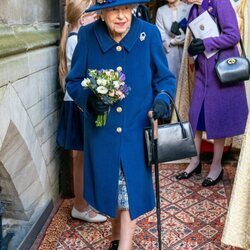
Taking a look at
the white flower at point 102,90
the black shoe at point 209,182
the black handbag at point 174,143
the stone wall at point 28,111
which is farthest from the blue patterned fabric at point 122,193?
the black shoe at point 209,182

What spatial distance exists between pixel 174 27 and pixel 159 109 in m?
2.22

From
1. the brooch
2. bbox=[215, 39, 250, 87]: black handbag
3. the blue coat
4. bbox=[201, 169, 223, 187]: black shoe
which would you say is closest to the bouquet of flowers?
the blue coat

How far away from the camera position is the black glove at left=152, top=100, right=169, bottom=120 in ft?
6.56

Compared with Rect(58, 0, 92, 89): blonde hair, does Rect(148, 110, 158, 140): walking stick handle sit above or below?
below

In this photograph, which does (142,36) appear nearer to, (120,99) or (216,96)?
(120,99)

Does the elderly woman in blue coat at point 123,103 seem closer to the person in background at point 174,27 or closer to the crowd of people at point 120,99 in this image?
the crowd of people at point 120,99

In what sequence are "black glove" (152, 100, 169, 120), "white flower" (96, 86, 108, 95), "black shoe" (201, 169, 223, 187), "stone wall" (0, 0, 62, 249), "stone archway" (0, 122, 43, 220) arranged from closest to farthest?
"white flower" (96, 86, 108, 95) < "black glove" (152, 100, 169, 120) < "stone wall" (0, 0, 62, 249) < "stone archway" (0, 122, 43, 220) < "black shoe" (201, 169, 223, 187)

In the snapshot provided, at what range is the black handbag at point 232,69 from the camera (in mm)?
3174

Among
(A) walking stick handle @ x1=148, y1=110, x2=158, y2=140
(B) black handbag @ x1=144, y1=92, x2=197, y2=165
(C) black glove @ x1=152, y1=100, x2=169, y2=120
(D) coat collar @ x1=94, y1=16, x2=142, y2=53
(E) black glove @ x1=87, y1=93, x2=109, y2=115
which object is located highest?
(D) coat collar @ x1=94, y1=16, x2=142, y2=53

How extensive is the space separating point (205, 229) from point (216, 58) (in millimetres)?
1325

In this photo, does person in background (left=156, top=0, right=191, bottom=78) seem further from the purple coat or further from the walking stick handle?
the walking stick handle

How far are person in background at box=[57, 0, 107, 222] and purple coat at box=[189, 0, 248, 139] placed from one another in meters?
1.06

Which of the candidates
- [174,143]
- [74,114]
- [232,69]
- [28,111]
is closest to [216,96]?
[232,69]

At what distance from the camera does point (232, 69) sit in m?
3.18
